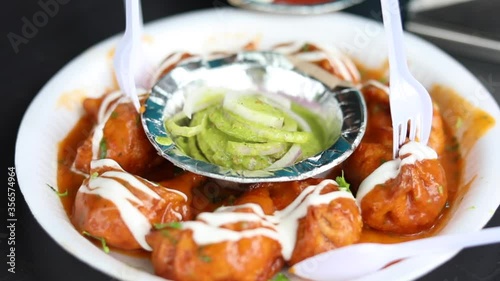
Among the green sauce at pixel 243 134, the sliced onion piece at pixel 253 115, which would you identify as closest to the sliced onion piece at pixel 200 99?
the green sauce at pixel 243 134

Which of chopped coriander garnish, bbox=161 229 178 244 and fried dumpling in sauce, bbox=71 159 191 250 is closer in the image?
chopped coriander garnish, bbox=161 229 178 244

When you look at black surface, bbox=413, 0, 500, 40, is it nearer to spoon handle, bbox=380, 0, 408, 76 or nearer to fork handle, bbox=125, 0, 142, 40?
spoon handle, bbox=380, 0, 408, 76

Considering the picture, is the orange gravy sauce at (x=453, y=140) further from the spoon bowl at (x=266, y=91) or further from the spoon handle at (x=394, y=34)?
the spoon handle at (x=394, y=34)

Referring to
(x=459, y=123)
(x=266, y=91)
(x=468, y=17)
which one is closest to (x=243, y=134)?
(x=266, y=91)

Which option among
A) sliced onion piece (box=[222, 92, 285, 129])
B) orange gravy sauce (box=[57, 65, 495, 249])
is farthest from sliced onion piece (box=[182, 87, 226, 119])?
orange gravy sauce (box=[57, 65, 495, 249])

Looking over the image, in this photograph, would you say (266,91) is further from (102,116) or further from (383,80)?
(102,116)

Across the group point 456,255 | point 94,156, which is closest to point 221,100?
point 94,156
